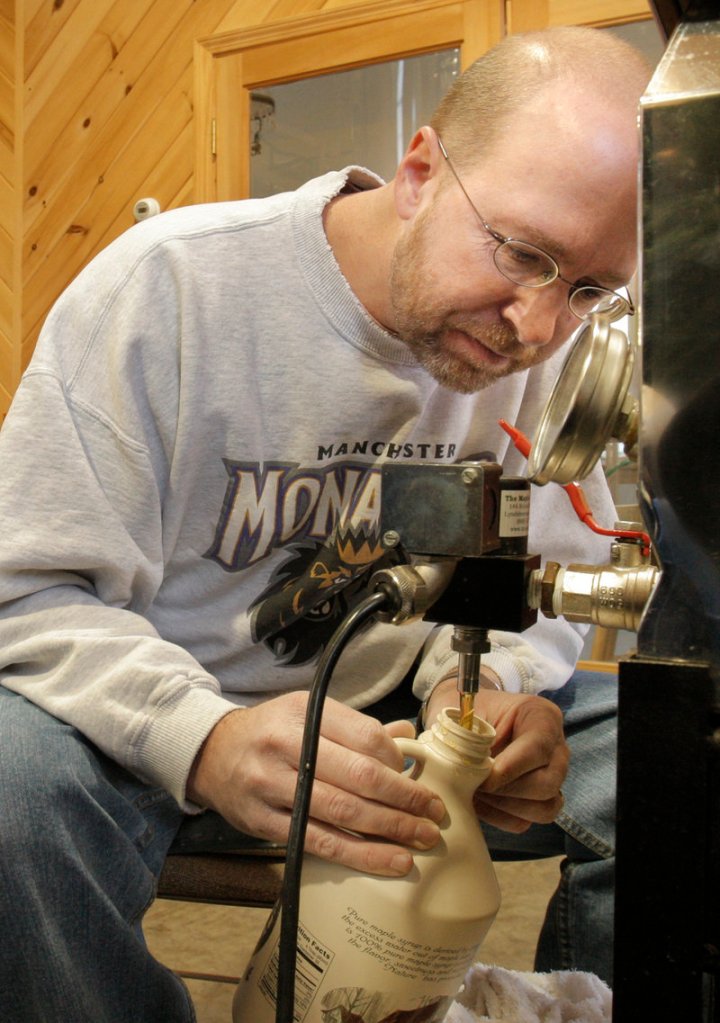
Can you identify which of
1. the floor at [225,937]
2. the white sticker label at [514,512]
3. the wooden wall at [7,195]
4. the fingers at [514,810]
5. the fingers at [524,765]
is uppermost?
the wooden wall at [7,195]

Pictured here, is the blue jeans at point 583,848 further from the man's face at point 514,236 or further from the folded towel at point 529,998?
the man's face at point 514,236

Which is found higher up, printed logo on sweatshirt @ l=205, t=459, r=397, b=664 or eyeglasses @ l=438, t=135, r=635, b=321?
eyeglasses @ l=438, t=135, r=635, b=321

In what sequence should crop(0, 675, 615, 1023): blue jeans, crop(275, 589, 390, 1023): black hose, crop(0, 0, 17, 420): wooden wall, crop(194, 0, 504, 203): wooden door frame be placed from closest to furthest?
crop(275, 589, 390, 1023): black hose < crop(0, 675, 615, 1023): blue jeans < crop(194, 0, 504, 203): wooden door frame < crop(0, 0, 17, 420): wooden wall

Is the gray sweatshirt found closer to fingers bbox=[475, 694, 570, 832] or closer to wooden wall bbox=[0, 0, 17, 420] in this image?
fingers bbox=[475, 694, 570, 832]

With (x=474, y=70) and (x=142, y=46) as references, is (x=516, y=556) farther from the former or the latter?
(x=142, y=46)

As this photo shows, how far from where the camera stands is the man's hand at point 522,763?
76cm

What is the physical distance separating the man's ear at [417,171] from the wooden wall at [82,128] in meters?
1.87

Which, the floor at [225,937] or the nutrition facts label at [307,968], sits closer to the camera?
the nutrition facts label at [307,968]

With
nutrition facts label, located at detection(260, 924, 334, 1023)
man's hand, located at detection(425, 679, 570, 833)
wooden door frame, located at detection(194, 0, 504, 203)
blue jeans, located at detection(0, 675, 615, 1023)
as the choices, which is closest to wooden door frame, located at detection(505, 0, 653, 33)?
wooden door frame, located at detection(194, 0, 504, 203)

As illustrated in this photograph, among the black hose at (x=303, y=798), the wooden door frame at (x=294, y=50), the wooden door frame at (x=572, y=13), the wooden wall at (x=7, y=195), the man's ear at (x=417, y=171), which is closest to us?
the black hose at (x=303, y=798)

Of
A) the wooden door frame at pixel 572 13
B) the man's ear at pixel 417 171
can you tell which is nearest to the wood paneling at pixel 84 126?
the wooden door frame at pixel 572 13

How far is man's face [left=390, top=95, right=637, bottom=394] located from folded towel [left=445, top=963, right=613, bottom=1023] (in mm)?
553

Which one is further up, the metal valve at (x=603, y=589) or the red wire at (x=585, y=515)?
the red wire at (x=585, y=515)

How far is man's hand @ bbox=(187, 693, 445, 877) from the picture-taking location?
0.64 m
